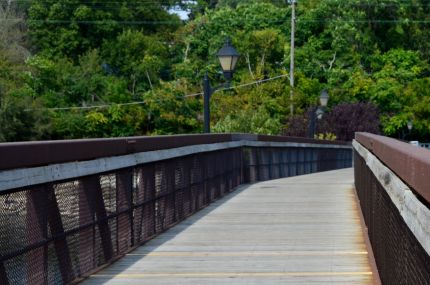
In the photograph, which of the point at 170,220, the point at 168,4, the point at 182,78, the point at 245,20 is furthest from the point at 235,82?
the point at 170,220

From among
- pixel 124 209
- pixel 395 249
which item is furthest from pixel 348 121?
pixel 395 249

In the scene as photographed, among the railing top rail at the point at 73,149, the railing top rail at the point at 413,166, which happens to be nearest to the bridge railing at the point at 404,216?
the railing top rail at the point at 413,166

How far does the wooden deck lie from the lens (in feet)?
28.6

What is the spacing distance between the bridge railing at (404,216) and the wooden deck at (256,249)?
3.47 feet

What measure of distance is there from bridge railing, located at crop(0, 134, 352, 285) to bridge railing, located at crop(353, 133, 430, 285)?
8.36 ft

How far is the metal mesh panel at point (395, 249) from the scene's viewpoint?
453 centimetres

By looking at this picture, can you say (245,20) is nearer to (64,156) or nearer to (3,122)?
(3,122)

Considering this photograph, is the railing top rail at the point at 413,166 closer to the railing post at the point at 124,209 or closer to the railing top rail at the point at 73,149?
the railing top rail at the point at 73,149

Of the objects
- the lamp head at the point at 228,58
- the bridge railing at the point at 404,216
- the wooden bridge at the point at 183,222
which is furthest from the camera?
the lamp head at the point at 228,58

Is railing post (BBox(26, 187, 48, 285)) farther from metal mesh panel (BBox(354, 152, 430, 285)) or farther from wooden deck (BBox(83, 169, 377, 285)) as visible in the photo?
metal mesh panel (BBox(354, 152, 430, 285))

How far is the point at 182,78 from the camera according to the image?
6581 cm

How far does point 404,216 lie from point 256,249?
232 inches

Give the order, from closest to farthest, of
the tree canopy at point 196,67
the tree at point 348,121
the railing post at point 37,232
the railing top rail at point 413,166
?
the railing top rail at point 413,166 → the railing post at point 37,232 → the tree at point 348,121 → the tree canopy at point 196,67

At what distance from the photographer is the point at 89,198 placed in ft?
28.2
